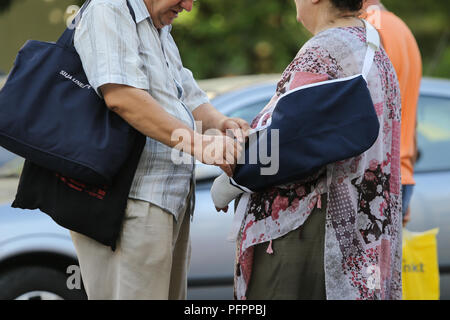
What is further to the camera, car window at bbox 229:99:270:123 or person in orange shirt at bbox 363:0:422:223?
car window at bbox 229:99:270:123

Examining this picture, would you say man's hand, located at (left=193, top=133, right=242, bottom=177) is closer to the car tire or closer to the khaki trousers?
the khaki trousers

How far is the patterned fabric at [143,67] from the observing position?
6.25 ft

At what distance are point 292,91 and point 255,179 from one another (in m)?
0.30

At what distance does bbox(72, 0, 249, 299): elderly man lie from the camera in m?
1.91

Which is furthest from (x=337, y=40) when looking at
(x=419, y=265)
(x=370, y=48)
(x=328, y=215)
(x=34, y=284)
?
(x=34, y=284)

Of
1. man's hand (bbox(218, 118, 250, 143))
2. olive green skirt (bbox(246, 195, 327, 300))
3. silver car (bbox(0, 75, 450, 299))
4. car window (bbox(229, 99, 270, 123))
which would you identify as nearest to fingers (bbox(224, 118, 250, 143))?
man's hand (bbox(218, 118, 250, 143))

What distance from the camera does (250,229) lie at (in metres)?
2.11

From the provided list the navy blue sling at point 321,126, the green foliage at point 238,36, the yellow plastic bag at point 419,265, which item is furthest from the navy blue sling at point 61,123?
the green foliage at point 238,36

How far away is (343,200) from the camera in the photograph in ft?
6.72

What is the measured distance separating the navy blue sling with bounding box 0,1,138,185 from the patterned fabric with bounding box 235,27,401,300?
19.7 inches

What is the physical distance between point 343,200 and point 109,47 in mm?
874

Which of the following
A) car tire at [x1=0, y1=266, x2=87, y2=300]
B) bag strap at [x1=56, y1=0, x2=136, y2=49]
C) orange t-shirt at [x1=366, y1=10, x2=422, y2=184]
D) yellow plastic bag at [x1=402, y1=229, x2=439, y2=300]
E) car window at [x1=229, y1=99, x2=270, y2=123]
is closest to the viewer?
bag strap at [x1=56, y1=0, x2=136, y2=49]

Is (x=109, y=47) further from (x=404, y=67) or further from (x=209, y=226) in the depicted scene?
(x=209, y=226)

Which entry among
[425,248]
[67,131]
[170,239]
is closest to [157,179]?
[170,239]
